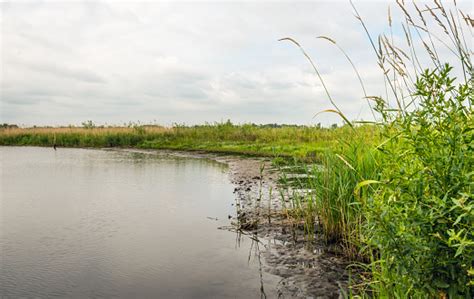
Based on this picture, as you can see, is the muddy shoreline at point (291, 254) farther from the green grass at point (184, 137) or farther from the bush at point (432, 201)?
the green grass at point (184, 137)

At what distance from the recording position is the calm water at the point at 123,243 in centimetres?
458

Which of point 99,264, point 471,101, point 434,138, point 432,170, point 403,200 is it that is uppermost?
point 471,101

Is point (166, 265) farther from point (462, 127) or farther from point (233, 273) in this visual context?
point (462, 127)

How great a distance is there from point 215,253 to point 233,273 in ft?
2.61

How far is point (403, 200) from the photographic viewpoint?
233cm

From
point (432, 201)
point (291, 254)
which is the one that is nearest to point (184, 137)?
point (291, 254)

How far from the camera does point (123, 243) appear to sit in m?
6.20

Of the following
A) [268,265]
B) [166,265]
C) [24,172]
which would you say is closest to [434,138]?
[268,265]

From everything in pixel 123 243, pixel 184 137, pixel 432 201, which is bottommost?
pixel 123 243

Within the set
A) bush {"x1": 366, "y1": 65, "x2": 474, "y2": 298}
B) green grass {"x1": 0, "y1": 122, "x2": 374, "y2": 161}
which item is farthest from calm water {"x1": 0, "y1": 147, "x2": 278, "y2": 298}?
green grass {"x1": 0, "y1": 122, "x2": 374, "y2": 161}

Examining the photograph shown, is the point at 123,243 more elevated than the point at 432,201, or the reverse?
the point at 432,201

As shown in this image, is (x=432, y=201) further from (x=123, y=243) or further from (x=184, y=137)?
(x=184, y=137)

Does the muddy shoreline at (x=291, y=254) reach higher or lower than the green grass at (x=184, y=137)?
lower

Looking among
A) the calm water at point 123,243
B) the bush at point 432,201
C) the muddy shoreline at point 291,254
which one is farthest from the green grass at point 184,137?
the bush at point 432,201
